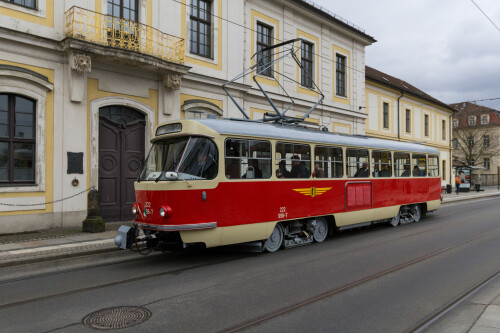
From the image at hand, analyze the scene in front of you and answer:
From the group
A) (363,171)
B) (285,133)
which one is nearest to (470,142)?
(363,171)

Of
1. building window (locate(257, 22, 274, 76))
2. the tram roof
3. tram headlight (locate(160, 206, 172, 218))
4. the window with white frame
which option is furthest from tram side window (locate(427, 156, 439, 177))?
the window with white frame

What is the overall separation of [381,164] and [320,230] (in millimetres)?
3535

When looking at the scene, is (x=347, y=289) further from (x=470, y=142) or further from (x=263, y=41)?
(x=470, y=142)

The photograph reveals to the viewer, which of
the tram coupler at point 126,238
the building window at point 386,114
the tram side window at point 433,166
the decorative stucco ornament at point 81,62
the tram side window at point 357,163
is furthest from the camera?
the building window at point 386,114

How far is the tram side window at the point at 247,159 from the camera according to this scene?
8.24 meters

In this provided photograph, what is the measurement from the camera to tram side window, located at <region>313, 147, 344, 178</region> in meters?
10.4

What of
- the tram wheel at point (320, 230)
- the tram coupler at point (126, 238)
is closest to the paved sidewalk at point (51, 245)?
the tram coupler at point (126, 238)

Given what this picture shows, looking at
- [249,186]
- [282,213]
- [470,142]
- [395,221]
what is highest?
[470,142]

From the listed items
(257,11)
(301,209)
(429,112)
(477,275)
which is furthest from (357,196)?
(429,112)

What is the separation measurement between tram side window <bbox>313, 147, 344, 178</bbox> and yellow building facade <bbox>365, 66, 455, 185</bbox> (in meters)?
16.8

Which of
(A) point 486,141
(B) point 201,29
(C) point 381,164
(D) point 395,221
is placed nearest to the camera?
(C) point 381,164

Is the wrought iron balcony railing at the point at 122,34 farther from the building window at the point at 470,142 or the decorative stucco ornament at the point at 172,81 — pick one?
the building window at the point at 470,142

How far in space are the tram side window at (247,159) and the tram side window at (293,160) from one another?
1.17ft

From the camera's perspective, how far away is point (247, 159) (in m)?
8.59
